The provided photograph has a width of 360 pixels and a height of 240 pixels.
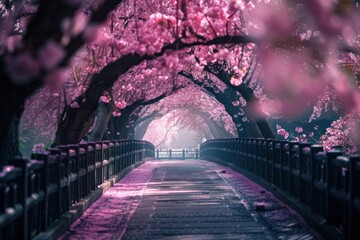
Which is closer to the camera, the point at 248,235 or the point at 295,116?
the point at 248,235

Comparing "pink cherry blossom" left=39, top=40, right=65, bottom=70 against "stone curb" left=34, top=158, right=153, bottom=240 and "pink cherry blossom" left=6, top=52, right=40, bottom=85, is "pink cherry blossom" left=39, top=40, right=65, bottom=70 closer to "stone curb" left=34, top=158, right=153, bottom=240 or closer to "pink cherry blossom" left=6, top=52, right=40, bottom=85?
"pink cherry blossom" left=6, top=52, right=40, bottom=85

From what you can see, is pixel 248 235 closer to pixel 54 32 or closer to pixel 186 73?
pixel 54 32

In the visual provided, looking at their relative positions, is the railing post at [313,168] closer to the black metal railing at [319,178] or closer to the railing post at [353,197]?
the black metal railing at [319,178]

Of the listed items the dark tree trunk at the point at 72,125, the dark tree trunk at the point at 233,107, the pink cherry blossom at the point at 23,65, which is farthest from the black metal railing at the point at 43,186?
the dark tree trunk at the point at 233,107

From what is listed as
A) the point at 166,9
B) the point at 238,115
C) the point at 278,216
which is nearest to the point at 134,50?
the point at 278,216

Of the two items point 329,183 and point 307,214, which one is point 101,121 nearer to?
point 307,214

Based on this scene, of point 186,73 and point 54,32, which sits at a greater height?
point 186,73

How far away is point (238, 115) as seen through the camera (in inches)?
1243

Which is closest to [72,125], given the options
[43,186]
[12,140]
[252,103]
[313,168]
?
[12,140]

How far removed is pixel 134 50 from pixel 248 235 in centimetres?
475

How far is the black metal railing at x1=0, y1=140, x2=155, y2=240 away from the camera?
7.12 m

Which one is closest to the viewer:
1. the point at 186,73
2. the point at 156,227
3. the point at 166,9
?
the point at 156,227

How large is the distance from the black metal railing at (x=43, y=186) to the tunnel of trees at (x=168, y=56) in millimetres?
572

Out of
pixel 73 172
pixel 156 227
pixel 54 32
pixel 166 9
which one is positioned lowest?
pixel 156 227
